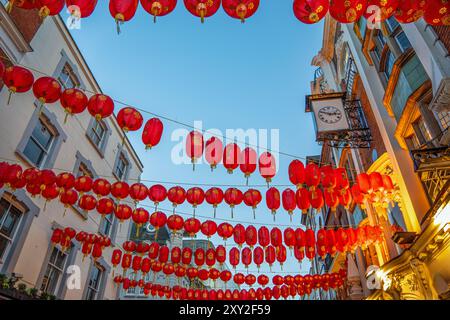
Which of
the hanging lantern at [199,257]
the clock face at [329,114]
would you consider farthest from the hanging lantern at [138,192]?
the clock face at [329,114]

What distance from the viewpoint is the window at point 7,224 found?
31.0ft

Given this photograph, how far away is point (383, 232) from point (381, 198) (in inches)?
127

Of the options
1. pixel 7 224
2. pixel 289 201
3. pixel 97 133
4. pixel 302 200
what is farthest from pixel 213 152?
pixel 97 133

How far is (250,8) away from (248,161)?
3.79 meters

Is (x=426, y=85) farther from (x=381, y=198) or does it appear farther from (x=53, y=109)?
(x=53, y=109)

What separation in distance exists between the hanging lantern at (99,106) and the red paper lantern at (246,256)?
27.6ft

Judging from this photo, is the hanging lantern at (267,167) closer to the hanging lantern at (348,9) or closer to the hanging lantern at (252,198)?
the hanging lantern at (252,198)

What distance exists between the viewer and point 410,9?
5.11 m

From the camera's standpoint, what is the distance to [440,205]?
648cm

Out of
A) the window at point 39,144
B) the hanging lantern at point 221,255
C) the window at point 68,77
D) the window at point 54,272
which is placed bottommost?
the window at point 54,272

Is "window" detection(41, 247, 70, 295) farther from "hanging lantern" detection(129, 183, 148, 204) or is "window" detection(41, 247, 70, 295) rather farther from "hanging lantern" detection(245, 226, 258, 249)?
"hanging lantern" detection(245, 226, 258, 249)

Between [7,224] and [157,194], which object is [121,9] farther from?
[7,224]

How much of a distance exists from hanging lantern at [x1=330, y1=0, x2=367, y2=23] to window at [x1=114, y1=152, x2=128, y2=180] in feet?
51.1
